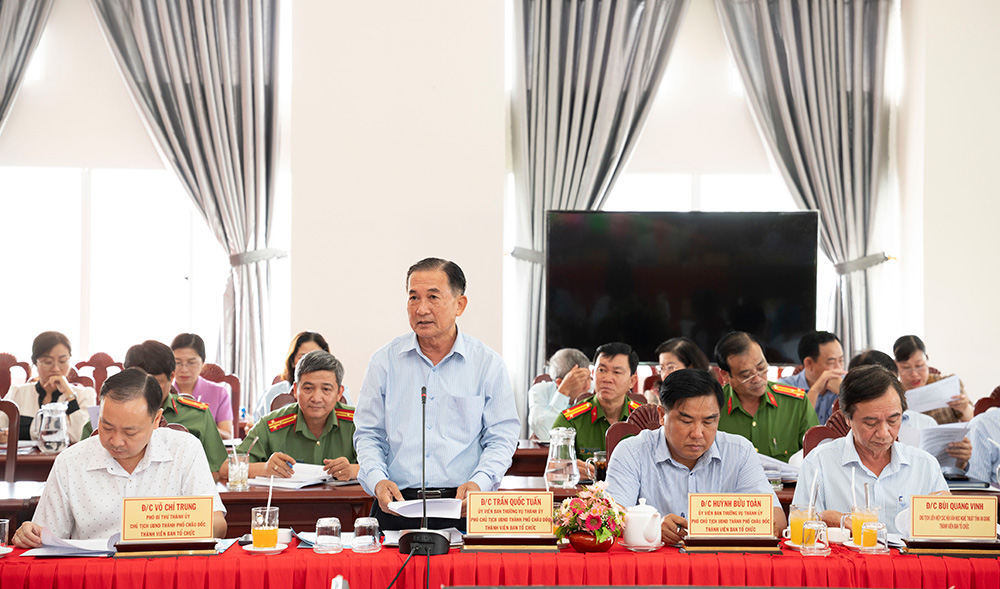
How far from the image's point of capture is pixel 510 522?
2.34 m

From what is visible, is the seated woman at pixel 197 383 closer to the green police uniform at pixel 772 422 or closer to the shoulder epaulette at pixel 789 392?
the green police uniform at pixel 772 422

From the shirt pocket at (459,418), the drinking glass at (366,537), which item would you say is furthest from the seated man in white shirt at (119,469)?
Result: the shirt pocket at (459,418)

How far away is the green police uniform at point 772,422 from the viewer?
12.5 ft

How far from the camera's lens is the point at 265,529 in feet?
7.54

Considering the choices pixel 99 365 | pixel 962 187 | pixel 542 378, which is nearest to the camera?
pixel 542 378

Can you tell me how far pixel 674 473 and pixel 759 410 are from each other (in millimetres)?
1197

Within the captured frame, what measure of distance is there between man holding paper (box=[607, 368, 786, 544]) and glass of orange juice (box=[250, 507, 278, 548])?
105 centimetres

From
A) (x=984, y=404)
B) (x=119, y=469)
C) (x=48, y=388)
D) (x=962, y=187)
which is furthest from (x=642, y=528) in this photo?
(x=962, y=187)

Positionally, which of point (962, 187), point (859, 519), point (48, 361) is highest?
point (962, 187)

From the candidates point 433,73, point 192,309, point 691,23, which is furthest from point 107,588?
point 691,23

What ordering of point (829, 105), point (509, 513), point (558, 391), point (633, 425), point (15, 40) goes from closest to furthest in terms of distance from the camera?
point (509, 513) < point (633, 425) < point (558, 391) < point (15, 40) < point (829, 105)

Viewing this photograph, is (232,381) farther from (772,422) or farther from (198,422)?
(772,422)

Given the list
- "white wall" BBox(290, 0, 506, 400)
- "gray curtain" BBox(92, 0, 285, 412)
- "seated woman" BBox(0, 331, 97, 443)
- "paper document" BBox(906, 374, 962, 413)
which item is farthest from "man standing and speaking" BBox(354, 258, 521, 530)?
"gray curtain" BBox(92, 0, 285, 412)

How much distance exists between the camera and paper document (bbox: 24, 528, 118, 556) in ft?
7.45
